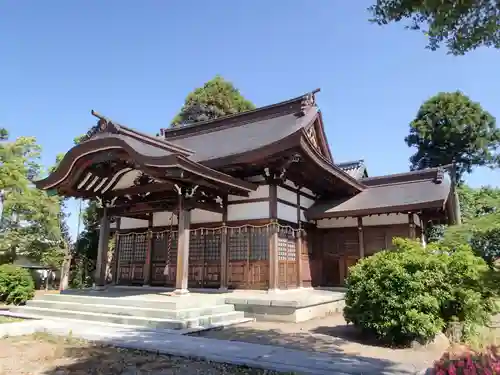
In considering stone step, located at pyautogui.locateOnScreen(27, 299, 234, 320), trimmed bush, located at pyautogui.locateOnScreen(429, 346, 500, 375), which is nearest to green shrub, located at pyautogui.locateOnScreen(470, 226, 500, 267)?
trimmed bush, located at pyautogui.locateOnScreen(429, 346, 500, 375)

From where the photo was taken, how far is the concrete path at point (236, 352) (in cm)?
493

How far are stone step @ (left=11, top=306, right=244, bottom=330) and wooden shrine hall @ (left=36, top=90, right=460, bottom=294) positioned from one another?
5.55 ft

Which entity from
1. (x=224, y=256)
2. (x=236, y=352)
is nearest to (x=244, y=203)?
(x=224, y=256)

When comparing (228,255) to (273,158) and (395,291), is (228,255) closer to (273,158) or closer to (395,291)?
(273,158)

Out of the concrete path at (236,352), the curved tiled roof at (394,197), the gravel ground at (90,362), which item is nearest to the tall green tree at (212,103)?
the curved tiled roof at (394,197)

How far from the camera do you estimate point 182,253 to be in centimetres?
1066

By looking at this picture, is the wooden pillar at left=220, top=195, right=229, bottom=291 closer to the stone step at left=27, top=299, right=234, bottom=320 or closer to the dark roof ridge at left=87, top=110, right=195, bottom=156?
the stone step at left=27, top=299, right=234, bottom=320

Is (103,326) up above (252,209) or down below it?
below

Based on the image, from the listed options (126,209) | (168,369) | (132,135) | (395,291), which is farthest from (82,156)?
(395,291)

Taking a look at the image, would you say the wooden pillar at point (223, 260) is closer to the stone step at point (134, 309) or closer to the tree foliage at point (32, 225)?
the stone step at point (134, 309)

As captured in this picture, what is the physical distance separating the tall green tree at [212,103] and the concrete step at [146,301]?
910 inches

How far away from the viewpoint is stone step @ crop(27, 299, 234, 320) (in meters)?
8.59

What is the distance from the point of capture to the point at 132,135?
38.3 ft

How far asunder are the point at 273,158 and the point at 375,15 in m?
6.45
